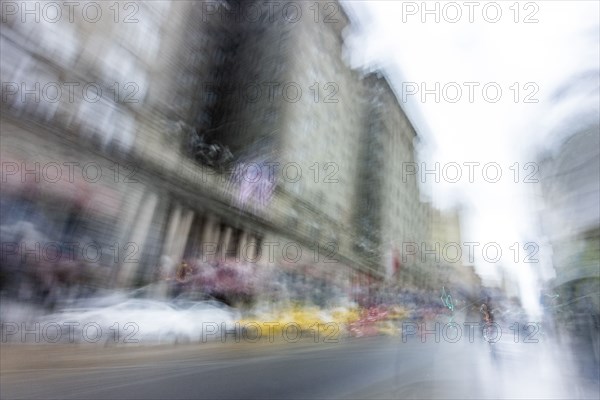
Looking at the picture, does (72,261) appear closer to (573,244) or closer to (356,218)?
(573,244)

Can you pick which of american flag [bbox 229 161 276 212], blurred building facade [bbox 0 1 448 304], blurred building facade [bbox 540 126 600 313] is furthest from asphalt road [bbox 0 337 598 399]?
american flag [bbox 229 161 276 212]

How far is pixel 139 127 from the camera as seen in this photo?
11.2m

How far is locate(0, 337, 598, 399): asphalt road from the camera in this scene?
3.09 meters

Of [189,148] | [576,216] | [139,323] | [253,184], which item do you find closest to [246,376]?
[139,323]

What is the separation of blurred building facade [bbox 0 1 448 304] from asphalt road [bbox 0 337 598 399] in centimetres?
523

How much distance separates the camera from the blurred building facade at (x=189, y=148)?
28.0ft

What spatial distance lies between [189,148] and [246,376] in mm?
12969

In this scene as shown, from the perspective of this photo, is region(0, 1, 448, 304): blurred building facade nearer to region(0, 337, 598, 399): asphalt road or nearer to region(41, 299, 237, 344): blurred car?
region(41, 299, 237, 344): blurred car

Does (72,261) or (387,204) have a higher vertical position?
(387,204)

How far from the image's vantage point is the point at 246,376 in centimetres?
393

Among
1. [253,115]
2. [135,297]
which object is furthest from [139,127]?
[253,115]

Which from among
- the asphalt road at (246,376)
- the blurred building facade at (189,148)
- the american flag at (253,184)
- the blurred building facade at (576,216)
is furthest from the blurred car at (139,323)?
the blurred building facade at (576,216)

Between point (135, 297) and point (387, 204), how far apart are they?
23618 mm

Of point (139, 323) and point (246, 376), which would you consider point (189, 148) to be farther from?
point (246, 376)
